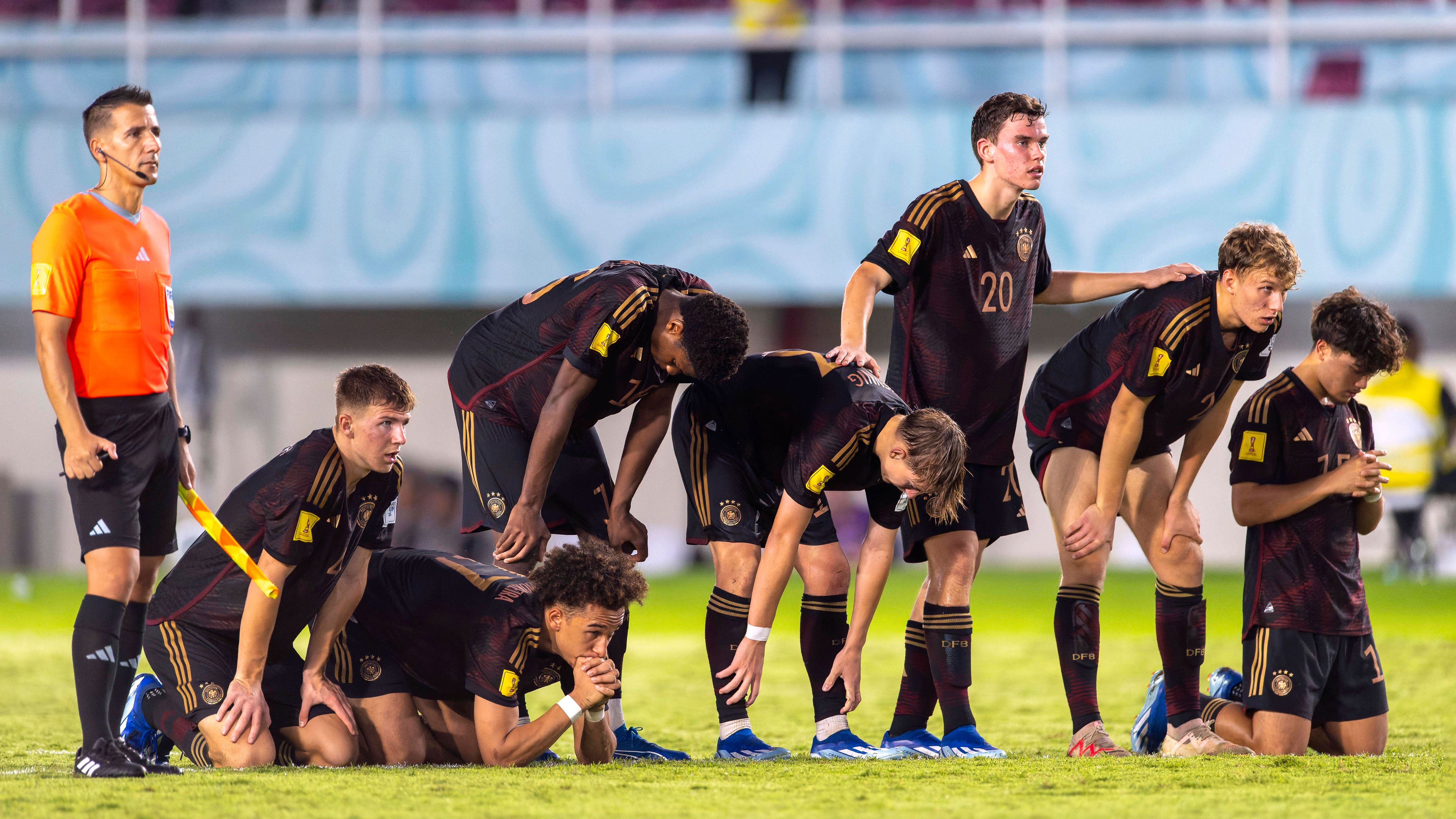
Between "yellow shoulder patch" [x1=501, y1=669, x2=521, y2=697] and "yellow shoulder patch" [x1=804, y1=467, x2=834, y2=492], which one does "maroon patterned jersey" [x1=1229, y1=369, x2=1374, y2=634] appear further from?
"yellow shoulder patch" [x1=501, y1=669, x2=521, y2=697]

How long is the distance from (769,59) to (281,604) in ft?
31.5

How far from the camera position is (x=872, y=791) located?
3637 mm

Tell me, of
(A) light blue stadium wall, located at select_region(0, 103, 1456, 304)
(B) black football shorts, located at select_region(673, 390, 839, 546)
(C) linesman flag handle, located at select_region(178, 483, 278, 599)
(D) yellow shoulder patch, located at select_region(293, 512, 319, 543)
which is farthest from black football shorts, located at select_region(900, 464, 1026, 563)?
(A) light blue stadium wall, located at select_region(0, 103, 1456, 304)

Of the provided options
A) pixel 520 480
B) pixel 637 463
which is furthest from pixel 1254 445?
pixel 520 480

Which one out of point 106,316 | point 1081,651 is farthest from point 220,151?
point 1081,651

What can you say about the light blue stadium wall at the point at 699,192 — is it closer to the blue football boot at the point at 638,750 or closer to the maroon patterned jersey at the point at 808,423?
the maroon patterned jersey at the point at 808,423

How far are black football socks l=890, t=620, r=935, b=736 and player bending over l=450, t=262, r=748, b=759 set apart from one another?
76 centimetres

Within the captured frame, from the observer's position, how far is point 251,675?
408 cm

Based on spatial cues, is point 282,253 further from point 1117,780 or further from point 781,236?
point 1117,780

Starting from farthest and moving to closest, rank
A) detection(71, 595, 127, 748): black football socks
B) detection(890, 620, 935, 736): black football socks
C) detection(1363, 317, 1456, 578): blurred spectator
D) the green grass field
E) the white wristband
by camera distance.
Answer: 1. detection(1363, 317, 1456, 578): blurred spectator
2. detection(890, 620, 935, 736): black football socks
3. the white wristband
4. detection(71, 595, 127, 748): black football socks
5. the green grass field

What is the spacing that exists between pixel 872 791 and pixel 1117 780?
0.73 metres

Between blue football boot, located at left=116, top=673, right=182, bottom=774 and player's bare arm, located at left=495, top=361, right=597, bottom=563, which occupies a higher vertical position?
player's bare arm, located at left=495, top=361, right=597, bottom=563

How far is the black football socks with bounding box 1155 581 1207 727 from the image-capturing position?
4.58 meters

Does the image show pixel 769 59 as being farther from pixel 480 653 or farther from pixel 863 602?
pixel 480 653
